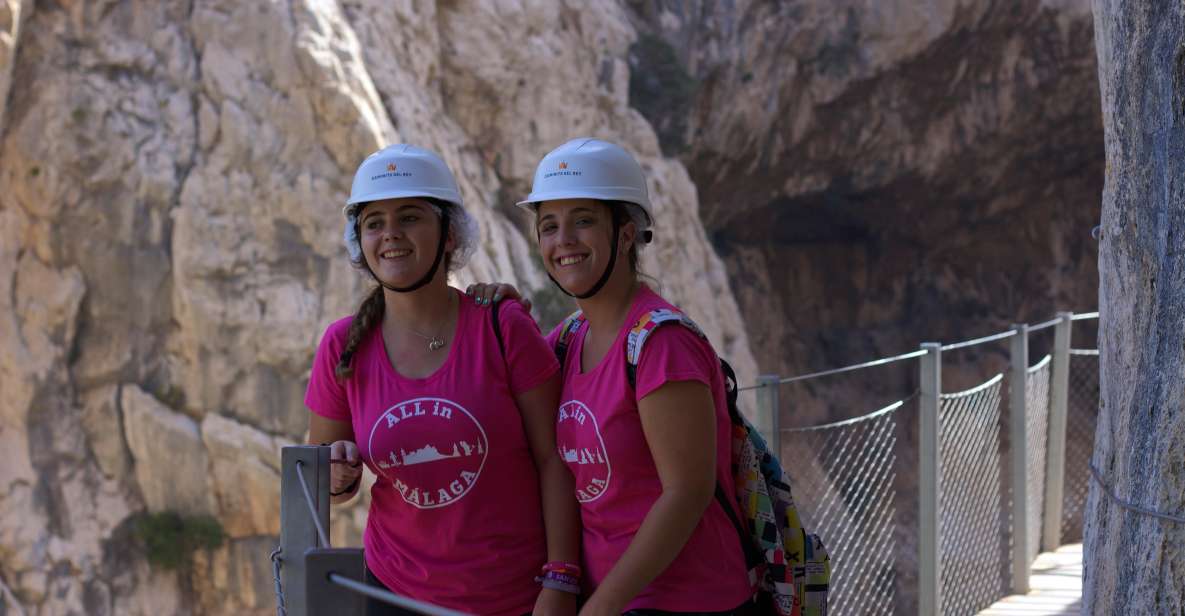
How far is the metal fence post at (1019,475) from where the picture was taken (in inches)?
216

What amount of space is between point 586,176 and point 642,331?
0.33 metres

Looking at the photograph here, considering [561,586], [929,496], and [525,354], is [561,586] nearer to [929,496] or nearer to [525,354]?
[525,354]

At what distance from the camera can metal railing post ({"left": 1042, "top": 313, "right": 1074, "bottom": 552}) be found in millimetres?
5996

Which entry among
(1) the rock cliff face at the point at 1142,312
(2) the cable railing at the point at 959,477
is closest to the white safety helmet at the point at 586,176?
(1) the rock cliff face at the point at 1142,312

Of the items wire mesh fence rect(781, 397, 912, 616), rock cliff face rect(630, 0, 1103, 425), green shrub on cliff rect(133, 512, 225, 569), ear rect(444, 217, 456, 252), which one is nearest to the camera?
ear rect(444, 217, 456, 252)

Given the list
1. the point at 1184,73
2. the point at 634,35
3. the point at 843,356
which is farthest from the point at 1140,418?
the point at 843,356

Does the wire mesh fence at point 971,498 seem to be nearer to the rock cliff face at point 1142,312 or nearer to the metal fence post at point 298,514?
the rock cliff face at point 1142,312

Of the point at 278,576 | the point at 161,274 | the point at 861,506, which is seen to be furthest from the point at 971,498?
the point at 161,274

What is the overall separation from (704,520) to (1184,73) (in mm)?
1429

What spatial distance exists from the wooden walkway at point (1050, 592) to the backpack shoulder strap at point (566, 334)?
11.7 feet

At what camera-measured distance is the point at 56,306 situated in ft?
29.1

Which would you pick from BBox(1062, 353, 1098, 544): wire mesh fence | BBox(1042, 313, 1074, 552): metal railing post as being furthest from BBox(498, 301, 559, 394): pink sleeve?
BBox(1062, 353, 1098, 544): wire mesh fence

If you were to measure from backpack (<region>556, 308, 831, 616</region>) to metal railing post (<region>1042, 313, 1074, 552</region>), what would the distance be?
13.7 ft

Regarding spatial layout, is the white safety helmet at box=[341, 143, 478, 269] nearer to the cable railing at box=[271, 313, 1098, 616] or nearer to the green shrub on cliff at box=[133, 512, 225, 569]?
the cable railing at box=[271, 313, 1098, 616]
